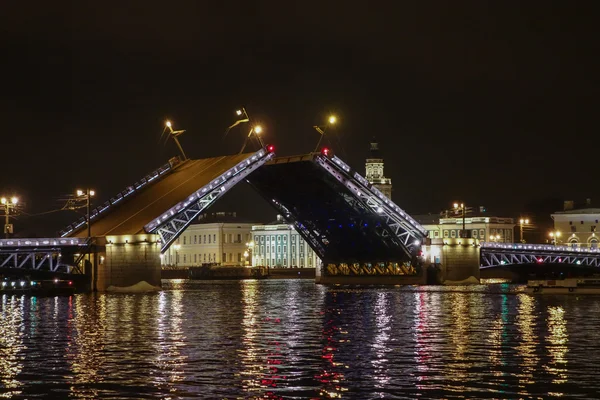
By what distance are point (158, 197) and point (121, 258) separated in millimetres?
7930

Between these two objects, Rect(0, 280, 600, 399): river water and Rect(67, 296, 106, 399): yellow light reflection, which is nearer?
Rect(0, 280, 600, 399): river water

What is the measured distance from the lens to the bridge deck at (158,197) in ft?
271

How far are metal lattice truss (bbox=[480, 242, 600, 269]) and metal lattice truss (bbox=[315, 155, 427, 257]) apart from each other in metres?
9.00

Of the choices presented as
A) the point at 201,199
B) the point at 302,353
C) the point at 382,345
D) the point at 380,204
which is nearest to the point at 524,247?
the point at 380,204

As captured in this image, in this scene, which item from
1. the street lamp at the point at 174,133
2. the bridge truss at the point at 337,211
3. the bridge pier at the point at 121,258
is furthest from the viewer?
the street lamp at the point at 174,133

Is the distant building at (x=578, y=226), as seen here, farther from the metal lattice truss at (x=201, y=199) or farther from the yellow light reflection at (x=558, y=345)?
the yellow light reflection at (x=558, y=345)

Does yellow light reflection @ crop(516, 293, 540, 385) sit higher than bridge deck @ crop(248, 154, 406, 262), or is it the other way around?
bridge deck @ crop(248, 154, 406, 262)

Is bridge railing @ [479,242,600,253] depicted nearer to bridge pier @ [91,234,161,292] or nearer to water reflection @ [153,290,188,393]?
bridge pier @ [91,234,161,292]

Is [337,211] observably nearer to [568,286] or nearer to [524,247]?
[524,247]

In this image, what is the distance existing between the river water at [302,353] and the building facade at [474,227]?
135534mm

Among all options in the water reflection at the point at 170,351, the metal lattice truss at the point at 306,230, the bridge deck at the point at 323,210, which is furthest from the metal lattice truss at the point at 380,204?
the water reflection at the point at 170,351

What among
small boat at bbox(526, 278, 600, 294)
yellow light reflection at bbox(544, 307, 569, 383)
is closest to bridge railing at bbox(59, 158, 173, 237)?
small boat at bbox(526, 278, 600, 294)

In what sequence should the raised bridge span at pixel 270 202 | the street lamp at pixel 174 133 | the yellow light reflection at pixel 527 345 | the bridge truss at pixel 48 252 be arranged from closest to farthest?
the yellow light reflection at pixel 527 345 → the bridge truss at pixel 48 252 → the raised bridge span at pixel 270 202 → the street lamp at pixel 174 133

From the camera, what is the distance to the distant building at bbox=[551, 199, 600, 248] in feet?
541
